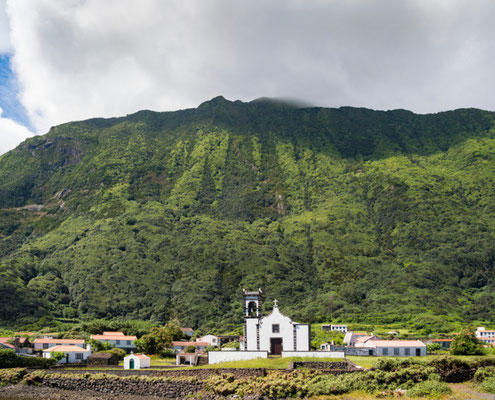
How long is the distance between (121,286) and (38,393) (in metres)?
96.8

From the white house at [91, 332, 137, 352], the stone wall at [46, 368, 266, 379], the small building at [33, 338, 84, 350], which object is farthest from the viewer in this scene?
the white house at [91, 332, 137, 352]

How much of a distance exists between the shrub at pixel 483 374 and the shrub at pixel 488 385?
802mm

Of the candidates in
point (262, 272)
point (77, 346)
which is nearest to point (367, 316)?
point (262, 272)

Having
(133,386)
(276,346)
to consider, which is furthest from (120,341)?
(133,386)

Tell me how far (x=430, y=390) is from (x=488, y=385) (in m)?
3.69

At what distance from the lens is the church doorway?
176ft

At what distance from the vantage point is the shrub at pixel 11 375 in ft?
162

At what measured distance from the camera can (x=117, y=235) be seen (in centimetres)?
16625

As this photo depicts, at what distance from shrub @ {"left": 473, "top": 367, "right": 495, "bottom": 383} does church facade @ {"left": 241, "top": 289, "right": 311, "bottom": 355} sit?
16.7m

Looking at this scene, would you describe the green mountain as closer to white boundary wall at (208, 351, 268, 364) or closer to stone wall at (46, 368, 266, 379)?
white boundary wall at (208, 351, 268, 364)

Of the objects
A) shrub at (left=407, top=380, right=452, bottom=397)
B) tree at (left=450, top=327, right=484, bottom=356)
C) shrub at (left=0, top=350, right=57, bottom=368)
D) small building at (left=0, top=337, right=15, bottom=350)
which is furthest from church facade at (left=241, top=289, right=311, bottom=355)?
small building at (left=0, top=337, right=15, bottom=350)

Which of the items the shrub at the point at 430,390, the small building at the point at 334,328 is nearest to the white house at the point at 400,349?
the shrub at the point at 430,390

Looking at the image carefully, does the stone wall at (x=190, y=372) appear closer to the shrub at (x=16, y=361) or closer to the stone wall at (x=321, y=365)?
the stone wall at (x=321, y=365)

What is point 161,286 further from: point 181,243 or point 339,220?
point 339,220
